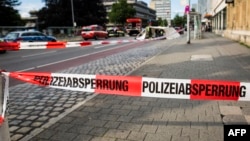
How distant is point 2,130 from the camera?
3686 mm

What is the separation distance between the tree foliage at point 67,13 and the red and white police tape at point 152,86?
2565 inches

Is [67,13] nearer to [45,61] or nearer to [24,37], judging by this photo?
[24,37]

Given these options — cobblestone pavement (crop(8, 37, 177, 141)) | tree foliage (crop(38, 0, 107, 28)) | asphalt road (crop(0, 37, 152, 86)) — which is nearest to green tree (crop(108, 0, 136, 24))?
tree foliage (crop(38, 0, 107, 28))

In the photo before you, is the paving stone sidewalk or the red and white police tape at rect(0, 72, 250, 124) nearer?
the red and white police tape at rect(0, 72, 250, 124)

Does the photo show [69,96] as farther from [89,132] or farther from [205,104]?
[205,104]

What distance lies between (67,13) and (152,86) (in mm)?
67370

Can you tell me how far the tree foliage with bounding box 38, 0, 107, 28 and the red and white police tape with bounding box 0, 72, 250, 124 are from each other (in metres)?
65.1

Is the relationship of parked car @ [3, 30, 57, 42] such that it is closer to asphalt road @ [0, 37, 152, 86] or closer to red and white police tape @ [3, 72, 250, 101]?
asphalt road @ [0, 37, 152, 86]

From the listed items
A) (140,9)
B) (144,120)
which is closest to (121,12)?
(140,9)

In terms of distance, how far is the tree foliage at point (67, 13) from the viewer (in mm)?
67375

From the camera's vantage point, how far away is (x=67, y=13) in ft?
225

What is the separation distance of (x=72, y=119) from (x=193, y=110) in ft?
7.51

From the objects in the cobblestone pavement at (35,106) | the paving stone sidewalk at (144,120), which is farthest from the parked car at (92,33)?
the paving stone sidewalk at (144,120)

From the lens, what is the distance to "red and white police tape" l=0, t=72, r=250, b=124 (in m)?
3.42
